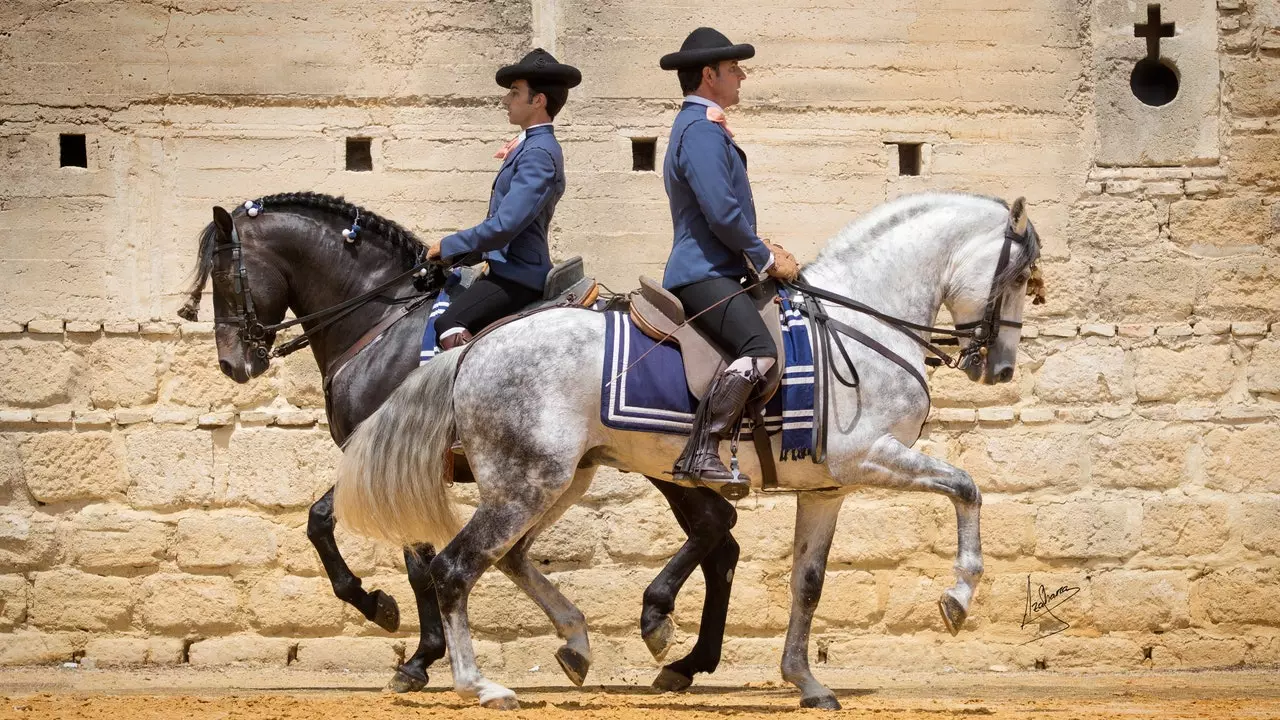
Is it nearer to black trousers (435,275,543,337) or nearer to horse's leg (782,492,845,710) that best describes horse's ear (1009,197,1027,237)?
horse's leg (782,492,845,710)

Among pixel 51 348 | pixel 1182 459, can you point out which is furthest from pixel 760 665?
pixel 51 348

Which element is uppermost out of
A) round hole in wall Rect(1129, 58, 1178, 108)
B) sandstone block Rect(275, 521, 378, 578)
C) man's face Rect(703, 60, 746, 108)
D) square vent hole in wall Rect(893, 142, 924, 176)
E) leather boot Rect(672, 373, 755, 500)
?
round hole in wall Rect(1129, 58, 1178, 108)

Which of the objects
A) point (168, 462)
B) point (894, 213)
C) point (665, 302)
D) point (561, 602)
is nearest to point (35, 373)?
point (168, 462)

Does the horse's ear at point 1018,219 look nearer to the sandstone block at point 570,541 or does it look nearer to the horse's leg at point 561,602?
the horse's leg at point 561,602

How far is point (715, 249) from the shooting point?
21.7 feet

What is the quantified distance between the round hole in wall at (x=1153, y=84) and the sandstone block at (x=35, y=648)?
22.7 feet

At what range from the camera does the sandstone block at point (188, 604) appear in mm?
8828

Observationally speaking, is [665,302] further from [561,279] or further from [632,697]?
[632,697]

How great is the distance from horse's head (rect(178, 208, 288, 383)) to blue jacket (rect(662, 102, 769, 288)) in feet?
6.87

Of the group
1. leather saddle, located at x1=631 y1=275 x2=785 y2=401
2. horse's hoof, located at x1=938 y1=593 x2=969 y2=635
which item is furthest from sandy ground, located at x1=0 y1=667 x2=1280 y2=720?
leather saddle, located at x1=631 y1=275 x2=785 y2=401

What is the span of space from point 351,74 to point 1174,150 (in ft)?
15.7

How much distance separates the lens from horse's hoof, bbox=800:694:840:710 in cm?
671

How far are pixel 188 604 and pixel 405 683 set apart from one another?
2076 mm

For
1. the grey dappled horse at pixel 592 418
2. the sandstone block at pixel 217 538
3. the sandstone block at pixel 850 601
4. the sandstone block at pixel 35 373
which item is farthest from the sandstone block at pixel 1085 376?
the sandstone block at pixel 35 373
